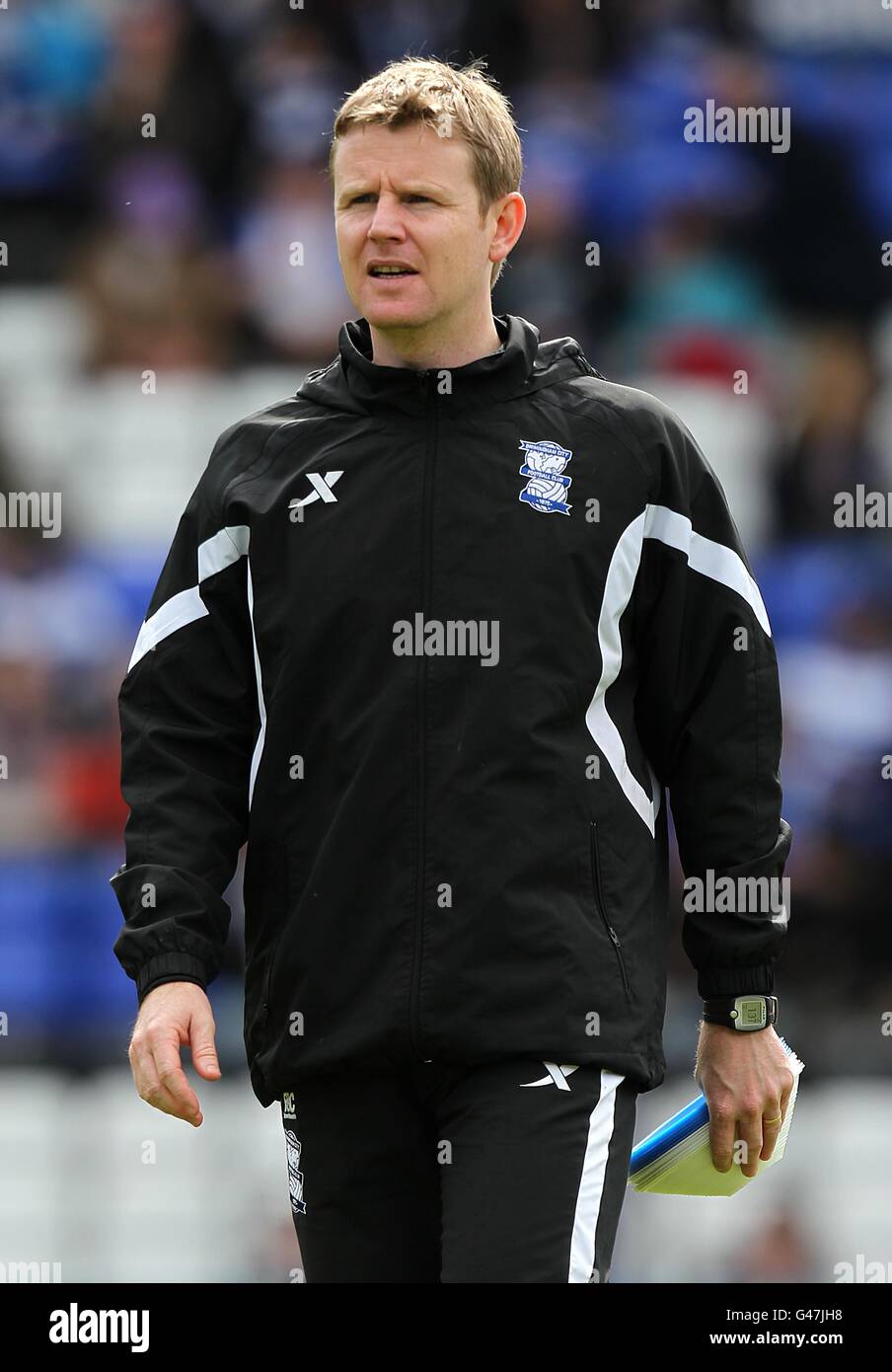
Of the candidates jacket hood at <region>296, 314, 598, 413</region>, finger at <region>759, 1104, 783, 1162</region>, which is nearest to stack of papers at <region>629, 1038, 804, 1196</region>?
finger at <region>759, 1104, 783, 1162</region>

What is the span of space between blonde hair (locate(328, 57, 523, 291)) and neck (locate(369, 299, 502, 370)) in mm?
108

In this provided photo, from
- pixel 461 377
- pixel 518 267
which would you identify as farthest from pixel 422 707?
pixel 518 267

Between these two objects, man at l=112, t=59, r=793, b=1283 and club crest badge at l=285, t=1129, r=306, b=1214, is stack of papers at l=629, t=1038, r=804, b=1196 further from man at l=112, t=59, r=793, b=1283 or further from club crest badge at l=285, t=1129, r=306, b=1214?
club crest badge at l=285, t=1129, r=306, b=1214

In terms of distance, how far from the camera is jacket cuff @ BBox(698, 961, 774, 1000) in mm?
2676

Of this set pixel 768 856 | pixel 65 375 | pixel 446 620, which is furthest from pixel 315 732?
pixel 65 375

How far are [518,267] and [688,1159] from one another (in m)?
4.34

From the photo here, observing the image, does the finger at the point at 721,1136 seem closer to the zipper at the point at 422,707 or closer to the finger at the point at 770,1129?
the finger at the point at 770,1129

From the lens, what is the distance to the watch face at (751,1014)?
2664mm

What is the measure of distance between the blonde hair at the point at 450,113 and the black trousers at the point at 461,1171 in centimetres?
106

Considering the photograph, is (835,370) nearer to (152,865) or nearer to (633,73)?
(633,73)

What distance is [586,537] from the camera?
8.63 feet

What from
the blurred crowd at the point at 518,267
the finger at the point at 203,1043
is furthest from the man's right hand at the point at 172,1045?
the blurred crowd at the point at 518,267

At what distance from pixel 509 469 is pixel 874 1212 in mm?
3559

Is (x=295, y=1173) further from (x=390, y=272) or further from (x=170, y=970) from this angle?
(x=390, y=272)
